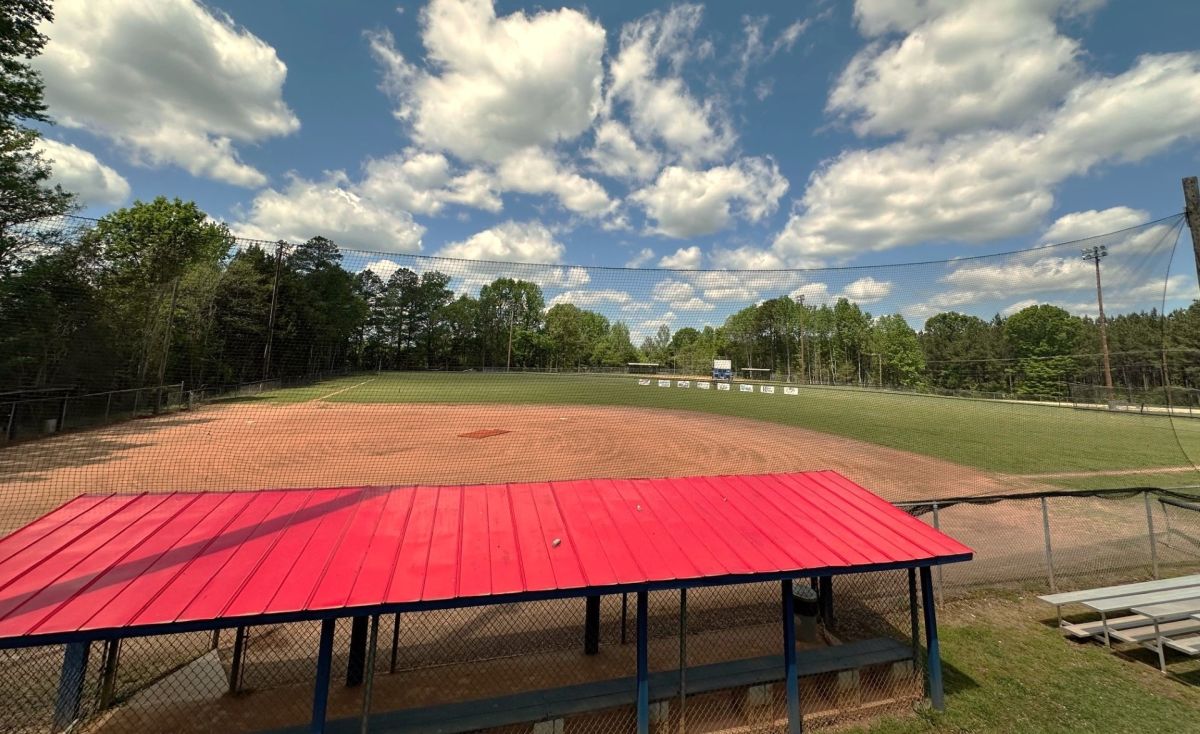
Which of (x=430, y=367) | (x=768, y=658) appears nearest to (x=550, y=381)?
(x=430, y=367)

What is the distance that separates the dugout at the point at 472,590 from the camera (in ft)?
9.42

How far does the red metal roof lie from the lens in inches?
109

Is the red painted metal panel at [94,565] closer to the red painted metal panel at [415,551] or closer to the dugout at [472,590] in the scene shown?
the dugout at [472,590]

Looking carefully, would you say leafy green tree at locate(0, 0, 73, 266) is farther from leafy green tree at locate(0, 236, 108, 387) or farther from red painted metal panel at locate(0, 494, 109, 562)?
red painted metal panel at locate(0, 494, 109, 562)

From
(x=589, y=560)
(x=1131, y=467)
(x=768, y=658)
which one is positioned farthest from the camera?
(x=1131, y=467)

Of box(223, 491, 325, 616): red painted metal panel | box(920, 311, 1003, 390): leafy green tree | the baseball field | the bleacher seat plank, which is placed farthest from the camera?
box(920, 311, 1003, 390): leafy green tree

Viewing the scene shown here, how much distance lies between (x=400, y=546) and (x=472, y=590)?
2.90 feet

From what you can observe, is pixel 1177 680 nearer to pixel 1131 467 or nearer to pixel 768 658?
pixel 768 658

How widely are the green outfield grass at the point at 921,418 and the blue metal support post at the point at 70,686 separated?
1658 centimetres

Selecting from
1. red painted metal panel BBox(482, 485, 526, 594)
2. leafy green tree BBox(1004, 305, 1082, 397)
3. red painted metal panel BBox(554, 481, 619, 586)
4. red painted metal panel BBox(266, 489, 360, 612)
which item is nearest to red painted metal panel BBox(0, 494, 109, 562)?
red painted metal panel BBox(266, 489, 360, 612)

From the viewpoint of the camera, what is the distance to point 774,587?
6.23 m

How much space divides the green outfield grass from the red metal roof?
10.8 metres

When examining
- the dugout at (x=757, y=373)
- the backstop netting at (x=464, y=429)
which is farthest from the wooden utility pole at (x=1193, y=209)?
the dugout at (x=757, y=373)

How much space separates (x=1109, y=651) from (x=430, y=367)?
23.9m
